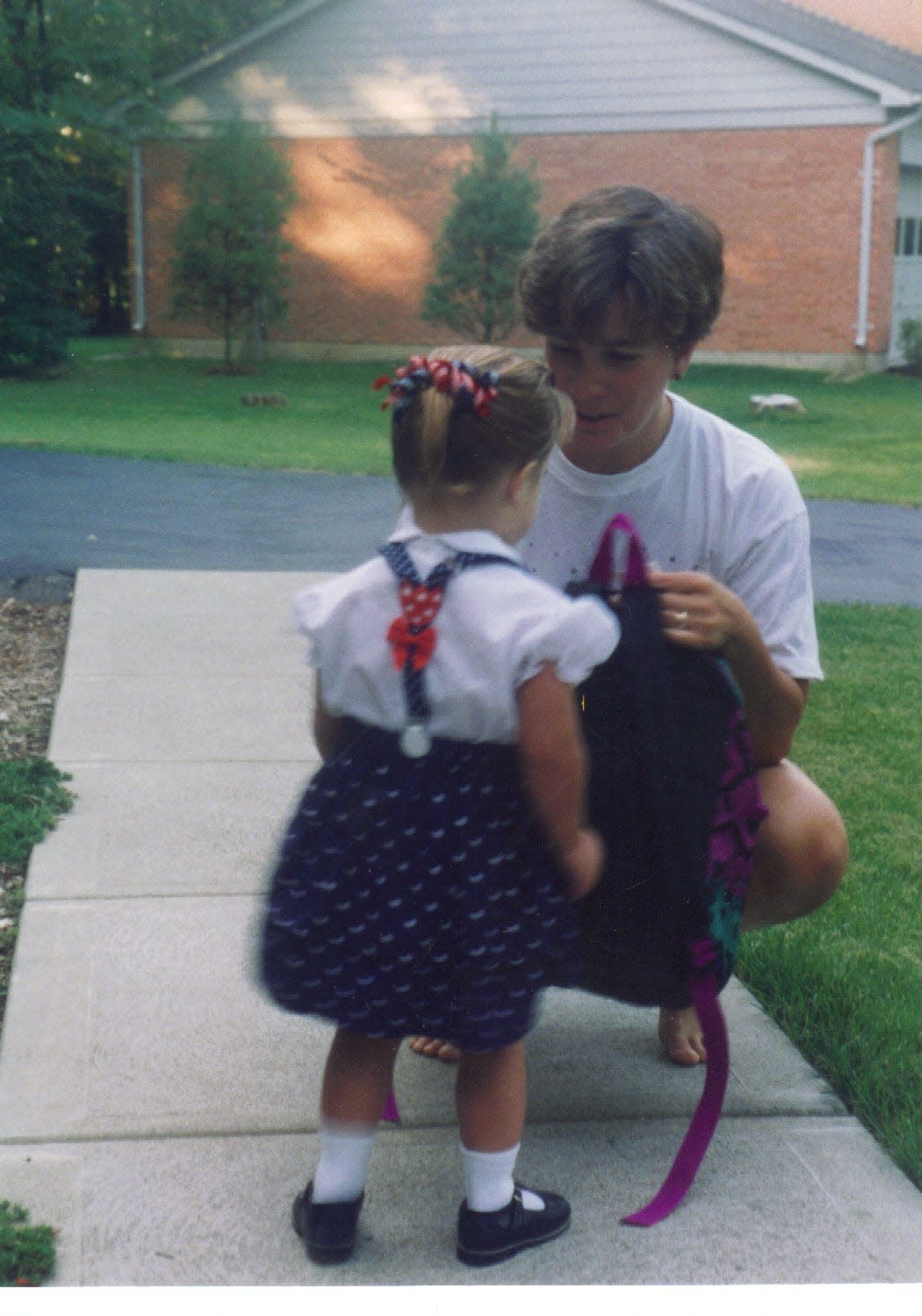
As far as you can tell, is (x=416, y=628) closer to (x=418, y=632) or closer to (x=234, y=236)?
(x=418, y=632)

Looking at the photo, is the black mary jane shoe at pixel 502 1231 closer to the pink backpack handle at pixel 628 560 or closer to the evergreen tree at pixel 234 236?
the pink backpack handle at pixel 628 560

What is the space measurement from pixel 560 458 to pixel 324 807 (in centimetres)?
73

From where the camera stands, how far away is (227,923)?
9.18 feet

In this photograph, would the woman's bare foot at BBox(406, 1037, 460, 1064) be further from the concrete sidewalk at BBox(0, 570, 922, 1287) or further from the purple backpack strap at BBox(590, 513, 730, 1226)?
the purple backpack strap at BBox(590, 513, 730, 1226)

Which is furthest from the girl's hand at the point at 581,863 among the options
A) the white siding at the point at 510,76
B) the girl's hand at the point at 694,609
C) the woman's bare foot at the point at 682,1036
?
the white siding at the point at 510,76

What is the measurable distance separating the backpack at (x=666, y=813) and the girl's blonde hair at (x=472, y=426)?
0.22 meters

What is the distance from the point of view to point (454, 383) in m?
1.66

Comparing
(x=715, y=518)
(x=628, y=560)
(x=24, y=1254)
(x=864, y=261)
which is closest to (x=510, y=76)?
(x=715, y=518)

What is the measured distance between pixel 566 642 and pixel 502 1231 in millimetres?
744

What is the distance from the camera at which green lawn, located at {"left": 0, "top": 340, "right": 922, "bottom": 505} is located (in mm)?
6082

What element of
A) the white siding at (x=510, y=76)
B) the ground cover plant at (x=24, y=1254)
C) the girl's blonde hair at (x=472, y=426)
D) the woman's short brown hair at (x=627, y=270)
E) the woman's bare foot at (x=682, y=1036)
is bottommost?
the woman's bare foot at (x=682, y=1036)

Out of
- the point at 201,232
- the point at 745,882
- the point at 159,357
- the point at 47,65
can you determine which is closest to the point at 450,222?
the point at 201,232

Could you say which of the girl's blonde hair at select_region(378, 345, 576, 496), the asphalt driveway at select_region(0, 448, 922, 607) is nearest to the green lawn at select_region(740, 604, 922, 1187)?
the girl's blonde hair at select_region(378, 345, 576, 496)

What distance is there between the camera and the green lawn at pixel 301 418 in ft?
20.0
